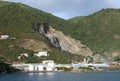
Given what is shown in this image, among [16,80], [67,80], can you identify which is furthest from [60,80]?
[16,80]

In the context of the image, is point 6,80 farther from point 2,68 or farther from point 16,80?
point 2,68

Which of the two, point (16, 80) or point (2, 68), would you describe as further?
point (2, 68)

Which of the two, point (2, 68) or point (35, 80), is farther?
point (2, 68)

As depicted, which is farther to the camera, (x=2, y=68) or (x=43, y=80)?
(x=2, y=68)

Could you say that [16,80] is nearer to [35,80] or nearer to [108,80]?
[35,80]

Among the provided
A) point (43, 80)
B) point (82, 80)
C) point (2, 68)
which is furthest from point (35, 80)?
point (2, 68)

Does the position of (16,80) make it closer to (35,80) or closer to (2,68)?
(35,80)

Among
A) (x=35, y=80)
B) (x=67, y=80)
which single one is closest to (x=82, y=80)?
(x=67, y=80)
